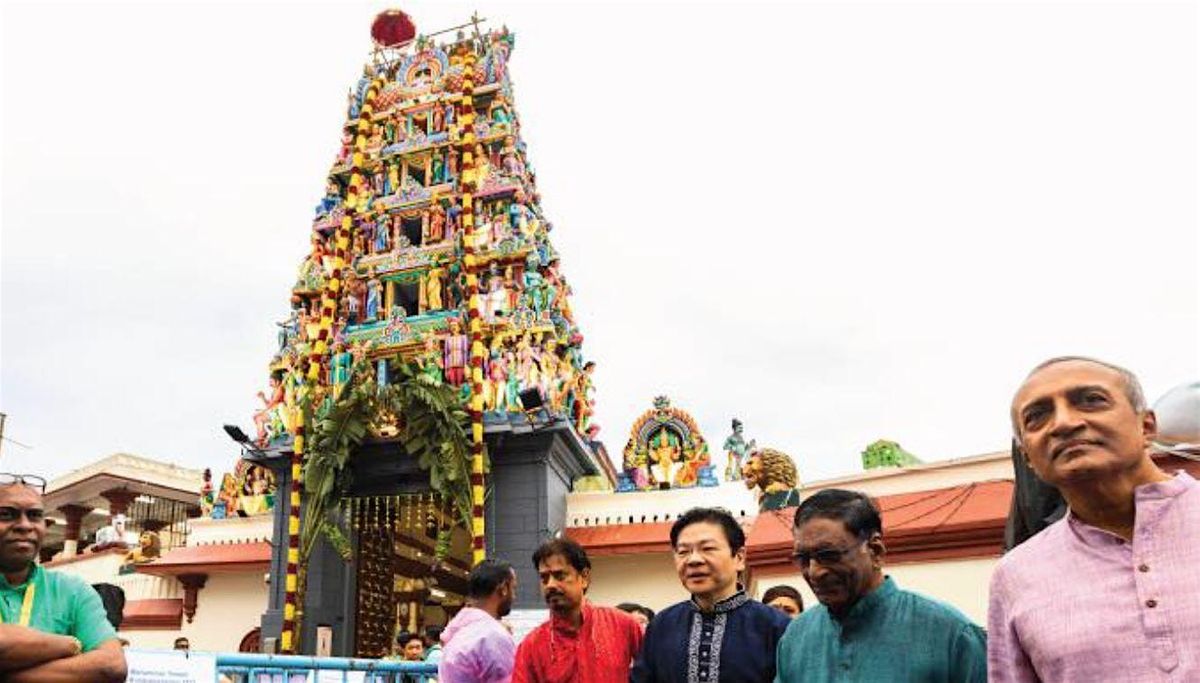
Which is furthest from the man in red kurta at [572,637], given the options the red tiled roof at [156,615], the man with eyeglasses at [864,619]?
the red tiled roof at [156,615]

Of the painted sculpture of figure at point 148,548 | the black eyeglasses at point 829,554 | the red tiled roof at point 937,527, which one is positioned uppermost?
the painted sculpture of figure at point 148,548

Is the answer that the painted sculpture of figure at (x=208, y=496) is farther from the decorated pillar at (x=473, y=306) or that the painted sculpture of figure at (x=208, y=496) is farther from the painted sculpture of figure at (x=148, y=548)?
the decorated pillar at (x=473, y=306)

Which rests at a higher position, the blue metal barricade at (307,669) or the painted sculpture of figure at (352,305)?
the painted sculpture of figure at (352,305)

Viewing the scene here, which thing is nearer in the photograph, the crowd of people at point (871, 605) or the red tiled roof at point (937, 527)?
the crowd of people at point (871, 605)

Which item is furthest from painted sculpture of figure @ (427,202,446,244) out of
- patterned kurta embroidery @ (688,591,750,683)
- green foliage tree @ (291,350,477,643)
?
patterned kurta embroidery @ (688,591,750,683)

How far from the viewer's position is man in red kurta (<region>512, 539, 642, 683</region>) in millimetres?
3264

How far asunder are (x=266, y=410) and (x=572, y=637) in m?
13.8

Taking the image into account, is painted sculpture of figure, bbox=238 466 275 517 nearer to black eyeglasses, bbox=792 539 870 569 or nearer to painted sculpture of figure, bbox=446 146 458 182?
painted sculpture of figure, bbox=446 146 458 182

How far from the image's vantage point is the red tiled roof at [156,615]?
1662 centimetres

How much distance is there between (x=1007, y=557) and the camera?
1.84 metres

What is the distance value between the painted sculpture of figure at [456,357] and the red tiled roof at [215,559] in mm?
4610

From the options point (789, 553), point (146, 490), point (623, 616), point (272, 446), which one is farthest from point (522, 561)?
point (146, 490)

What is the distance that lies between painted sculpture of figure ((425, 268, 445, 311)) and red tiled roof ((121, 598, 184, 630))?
7.33 m

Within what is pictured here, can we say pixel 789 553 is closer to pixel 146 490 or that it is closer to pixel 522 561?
pixel 522 561
